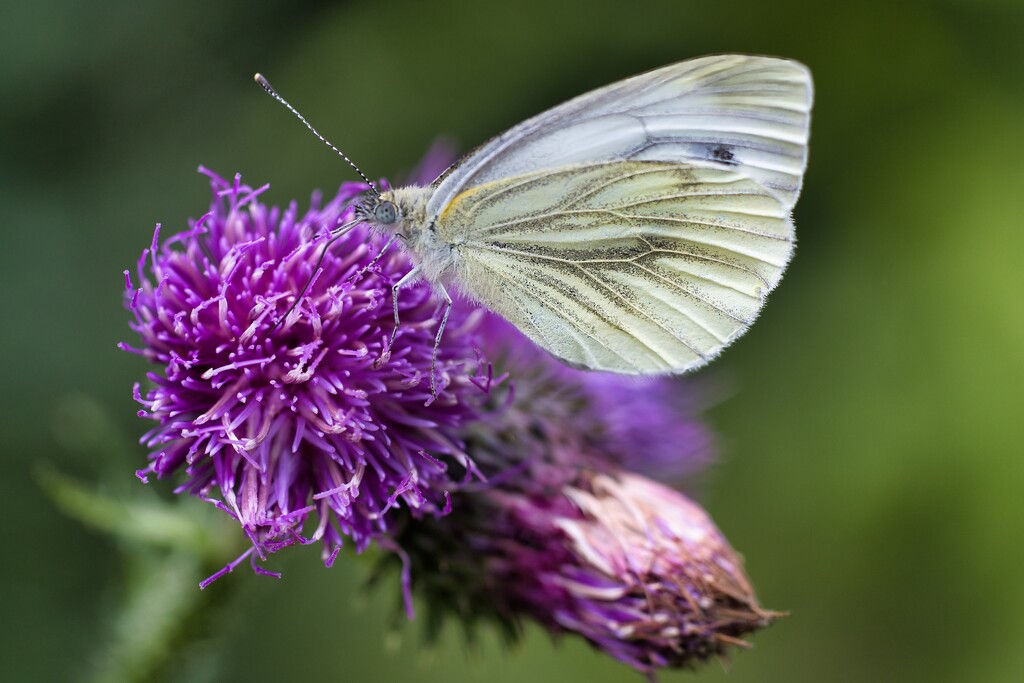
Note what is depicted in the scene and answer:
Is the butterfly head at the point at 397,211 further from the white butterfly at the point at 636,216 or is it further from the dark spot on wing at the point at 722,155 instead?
the dark spot on wing at the point at 722,155

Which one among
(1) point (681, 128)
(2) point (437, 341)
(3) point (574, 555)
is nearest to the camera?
(2) point (437, 341)

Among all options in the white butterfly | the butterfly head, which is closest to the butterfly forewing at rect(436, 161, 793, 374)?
the white butterfly

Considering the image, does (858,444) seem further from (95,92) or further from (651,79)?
(95,92)

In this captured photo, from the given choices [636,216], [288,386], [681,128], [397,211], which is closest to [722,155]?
[681,128]

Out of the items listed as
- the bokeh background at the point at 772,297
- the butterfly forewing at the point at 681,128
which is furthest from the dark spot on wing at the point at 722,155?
the bokeh background at the point at 772,297

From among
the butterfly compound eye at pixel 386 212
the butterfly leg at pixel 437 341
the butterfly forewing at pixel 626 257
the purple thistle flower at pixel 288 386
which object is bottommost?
the purple thistle flower at pixel 288 386

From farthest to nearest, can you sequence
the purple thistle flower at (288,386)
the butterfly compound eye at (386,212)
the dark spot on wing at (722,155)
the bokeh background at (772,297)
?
1. the bokeh background at (772,297)
2. the dark spot on wing at (722,155)
3. the butterfly compound eye at (386,212)
4. the purple thistle flower at (288,386)

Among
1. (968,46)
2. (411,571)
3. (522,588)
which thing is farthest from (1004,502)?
(411,571)

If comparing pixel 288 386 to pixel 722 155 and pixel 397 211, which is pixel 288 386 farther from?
pixel 722 155
